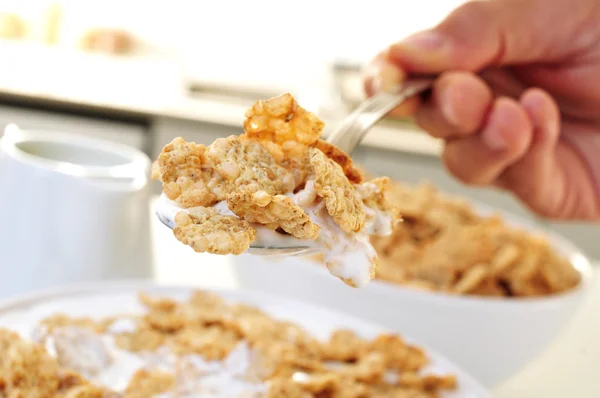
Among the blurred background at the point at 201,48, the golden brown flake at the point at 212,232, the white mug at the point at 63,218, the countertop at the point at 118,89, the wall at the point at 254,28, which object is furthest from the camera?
the wall at the point at 254,28

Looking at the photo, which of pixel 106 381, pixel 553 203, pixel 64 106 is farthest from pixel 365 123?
pixel 64 106

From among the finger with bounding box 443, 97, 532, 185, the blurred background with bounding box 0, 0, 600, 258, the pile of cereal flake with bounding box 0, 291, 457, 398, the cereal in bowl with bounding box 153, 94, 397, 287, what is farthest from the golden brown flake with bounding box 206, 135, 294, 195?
the blurred background with bounding box 0, 0, 600, 258

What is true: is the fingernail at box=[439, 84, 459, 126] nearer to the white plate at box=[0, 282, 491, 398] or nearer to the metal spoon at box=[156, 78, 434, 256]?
the metal spoon at box=[156, 78, 434, 256]

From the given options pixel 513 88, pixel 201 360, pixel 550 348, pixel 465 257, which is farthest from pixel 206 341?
pixel 513 88

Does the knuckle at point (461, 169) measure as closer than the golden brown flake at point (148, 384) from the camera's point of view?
No

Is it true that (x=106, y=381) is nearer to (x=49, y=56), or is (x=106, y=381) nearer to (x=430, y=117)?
(x=430, y=117)

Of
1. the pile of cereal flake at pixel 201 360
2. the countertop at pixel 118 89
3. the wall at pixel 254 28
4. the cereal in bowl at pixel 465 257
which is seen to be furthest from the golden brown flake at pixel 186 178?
the wall at pixel 254 28

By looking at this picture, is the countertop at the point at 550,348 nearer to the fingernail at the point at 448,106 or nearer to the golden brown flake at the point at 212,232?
the fingernail at the point at 448,106

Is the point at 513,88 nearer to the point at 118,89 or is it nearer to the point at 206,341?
the point at 206,341
